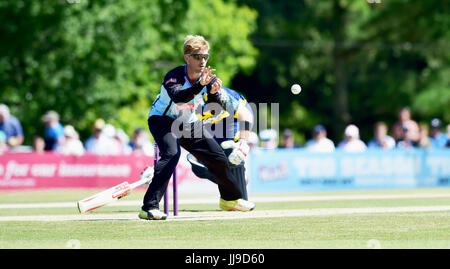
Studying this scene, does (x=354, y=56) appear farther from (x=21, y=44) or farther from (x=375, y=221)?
(x=375, y=221)

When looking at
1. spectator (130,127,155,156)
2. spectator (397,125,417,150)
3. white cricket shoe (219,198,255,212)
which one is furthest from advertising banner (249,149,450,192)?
white cricket shoe (219,198,255,212)

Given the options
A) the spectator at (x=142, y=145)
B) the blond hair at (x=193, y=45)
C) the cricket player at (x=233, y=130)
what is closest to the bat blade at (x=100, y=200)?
the cricket player at (x=233, y=130)

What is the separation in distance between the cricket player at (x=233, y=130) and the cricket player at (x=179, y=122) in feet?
1.00

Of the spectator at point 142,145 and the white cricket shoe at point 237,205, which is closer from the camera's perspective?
the white cricket shoe at point 237,205

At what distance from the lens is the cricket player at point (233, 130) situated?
37.0 ft

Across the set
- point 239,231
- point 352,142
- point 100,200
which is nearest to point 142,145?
point 352,142

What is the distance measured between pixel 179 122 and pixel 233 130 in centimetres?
177

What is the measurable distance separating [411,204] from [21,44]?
19.7 m

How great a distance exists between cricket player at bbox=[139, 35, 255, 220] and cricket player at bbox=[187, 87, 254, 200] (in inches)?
12.0

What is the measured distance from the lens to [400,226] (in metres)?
9.96

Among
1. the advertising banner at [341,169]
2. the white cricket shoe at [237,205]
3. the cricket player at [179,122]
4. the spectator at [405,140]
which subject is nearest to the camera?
the cricket player at [179,122]

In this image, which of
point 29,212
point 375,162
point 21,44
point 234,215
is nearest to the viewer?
point 234,215

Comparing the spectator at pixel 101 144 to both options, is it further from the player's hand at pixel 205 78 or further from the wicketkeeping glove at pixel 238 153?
the player's hand at pixel 205 78
